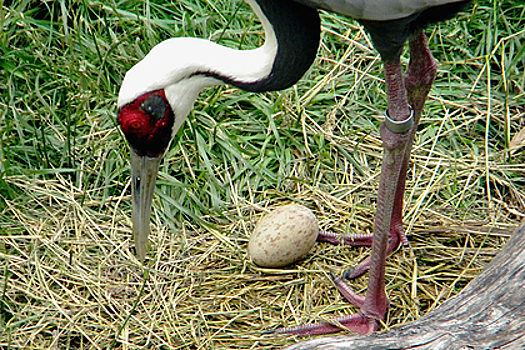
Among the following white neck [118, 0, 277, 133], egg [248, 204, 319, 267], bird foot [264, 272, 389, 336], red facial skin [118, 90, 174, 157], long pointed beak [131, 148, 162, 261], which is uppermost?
white neck [118, 0, 277, 133]

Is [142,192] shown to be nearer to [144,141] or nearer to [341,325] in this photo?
[144,141]

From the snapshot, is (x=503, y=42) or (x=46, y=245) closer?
(x=46, y=245)

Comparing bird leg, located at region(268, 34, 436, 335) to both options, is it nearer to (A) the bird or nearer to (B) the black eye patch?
(A) the bird

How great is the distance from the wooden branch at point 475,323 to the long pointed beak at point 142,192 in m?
1.19

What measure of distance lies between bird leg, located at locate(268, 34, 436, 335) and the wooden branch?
1.78ft

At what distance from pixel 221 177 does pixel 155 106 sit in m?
1.03

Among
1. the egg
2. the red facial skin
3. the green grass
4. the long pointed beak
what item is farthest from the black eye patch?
the green grass

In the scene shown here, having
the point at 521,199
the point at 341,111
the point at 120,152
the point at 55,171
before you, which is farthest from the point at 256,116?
the point at 521,199

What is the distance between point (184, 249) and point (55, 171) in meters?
0.81

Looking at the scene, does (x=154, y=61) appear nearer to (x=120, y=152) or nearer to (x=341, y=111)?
(x=120, y=152)

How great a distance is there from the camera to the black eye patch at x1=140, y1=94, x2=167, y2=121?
2.80 metres

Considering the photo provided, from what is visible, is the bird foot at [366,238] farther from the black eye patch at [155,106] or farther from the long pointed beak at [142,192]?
the black eye patch at [155,106]

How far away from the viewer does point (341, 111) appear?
13.6ft

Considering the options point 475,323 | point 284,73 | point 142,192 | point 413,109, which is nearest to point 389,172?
point 413,109
